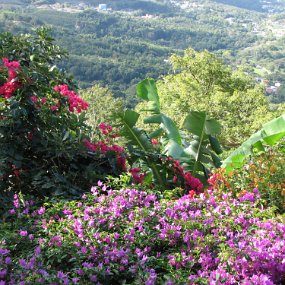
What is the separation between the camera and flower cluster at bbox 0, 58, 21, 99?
3.45m

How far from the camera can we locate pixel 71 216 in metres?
2.43

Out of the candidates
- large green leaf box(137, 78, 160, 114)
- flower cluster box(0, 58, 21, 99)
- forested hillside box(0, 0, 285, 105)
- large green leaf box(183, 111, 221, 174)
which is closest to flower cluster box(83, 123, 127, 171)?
flower cluster box(0, 58, 21, 99)

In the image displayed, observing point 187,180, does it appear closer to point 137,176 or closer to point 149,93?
point 137,176

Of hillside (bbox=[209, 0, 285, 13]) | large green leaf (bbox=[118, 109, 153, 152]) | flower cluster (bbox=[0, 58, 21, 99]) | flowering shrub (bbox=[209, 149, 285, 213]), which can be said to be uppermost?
flower cluster (bbox=[0, 58, 21, 99])

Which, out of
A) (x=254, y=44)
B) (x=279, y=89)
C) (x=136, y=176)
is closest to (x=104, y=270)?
(x=136, y=176)

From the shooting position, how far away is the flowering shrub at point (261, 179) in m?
3.17

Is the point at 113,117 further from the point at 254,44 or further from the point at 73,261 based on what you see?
the point at 254,44

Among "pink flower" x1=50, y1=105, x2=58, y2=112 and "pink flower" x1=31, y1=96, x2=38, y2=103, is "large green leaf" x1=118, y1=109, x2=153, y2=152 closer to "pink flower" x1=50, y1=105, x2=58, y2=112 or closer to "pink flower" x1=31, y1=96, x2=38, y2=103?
"pink flower" x1=50, y1=105, x2=58, y2=112

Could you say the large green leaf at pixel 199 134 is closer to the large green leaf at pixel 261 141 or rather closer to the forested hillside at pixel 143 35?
the large green leaf at pixel 261 141

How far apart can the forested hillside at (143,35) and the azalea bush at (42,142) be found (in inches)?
Result: 1217

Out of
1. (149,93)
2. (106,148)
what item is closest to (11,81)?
(106,148)

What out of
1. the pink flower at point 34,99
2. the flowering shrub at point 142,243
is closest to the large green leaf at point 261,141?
the flowering shrub at point 142,243

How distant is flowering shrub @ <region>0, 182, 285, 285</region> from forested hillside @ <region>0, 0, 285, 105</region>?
32.4 m

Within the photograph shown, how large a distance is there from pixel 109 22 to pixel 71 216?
102 m
